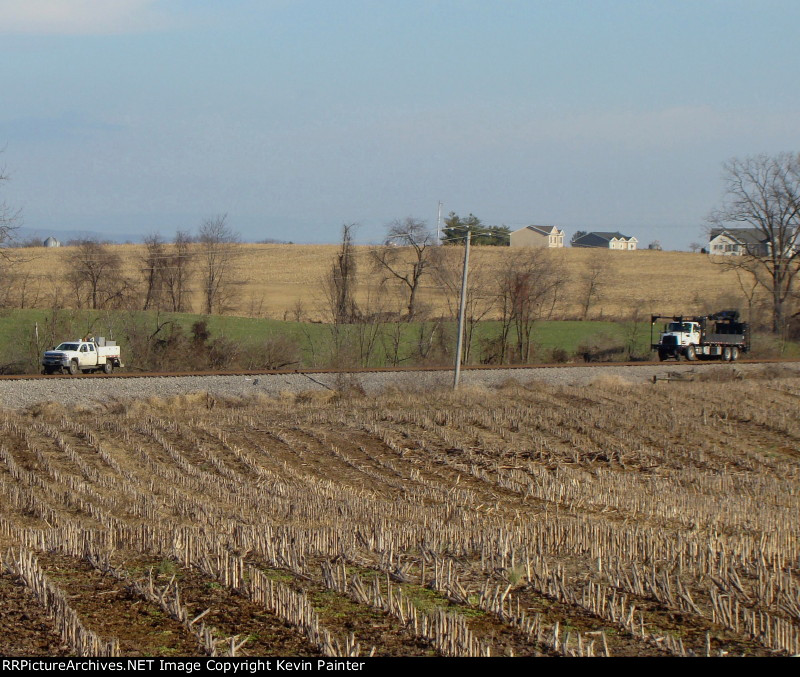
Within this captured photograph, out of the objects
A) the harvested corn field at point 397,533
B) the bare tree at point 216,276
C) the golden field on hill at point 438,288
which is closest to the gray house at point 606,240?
the golden field on hill at point 438,288

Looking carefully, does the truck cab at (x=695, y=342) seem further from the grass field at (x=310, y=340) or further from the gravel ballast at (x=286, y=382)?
the gravel ballast at (x=286, y=382)

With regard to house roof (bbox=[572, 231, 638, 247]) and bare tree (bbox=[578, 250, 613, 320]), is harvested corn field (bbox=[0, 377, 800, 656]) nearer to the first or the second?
bare tree (bbox=[578, 250, 613, 320])

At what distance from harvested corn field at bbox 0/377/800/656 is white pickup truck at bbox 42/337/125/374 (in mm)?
13632

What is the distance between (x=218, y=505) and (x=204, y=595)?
227 inches

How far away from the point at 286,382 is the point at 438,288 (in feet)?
126

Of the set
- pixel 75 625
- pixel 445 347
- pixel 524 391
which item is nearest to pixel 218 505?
pixel 75 625

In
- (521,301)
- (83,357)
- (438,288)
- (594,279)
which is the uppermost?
(594,279)

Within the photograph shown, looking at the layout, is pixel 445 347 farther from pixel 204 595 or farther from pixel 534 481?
pixel 204 595

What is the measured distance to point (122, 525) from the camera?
1153cm

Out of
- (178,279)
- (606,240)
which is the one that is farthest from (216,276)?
(606,240)

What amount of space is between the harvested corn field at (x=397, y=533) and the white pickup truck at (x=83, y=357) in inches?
537

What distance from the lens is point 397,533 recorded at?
10.8 m

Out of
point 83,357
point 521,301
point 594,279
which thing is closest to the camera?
point 83,357

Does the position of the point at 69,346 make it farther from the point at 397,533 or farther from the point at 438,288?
the point at 438,288
